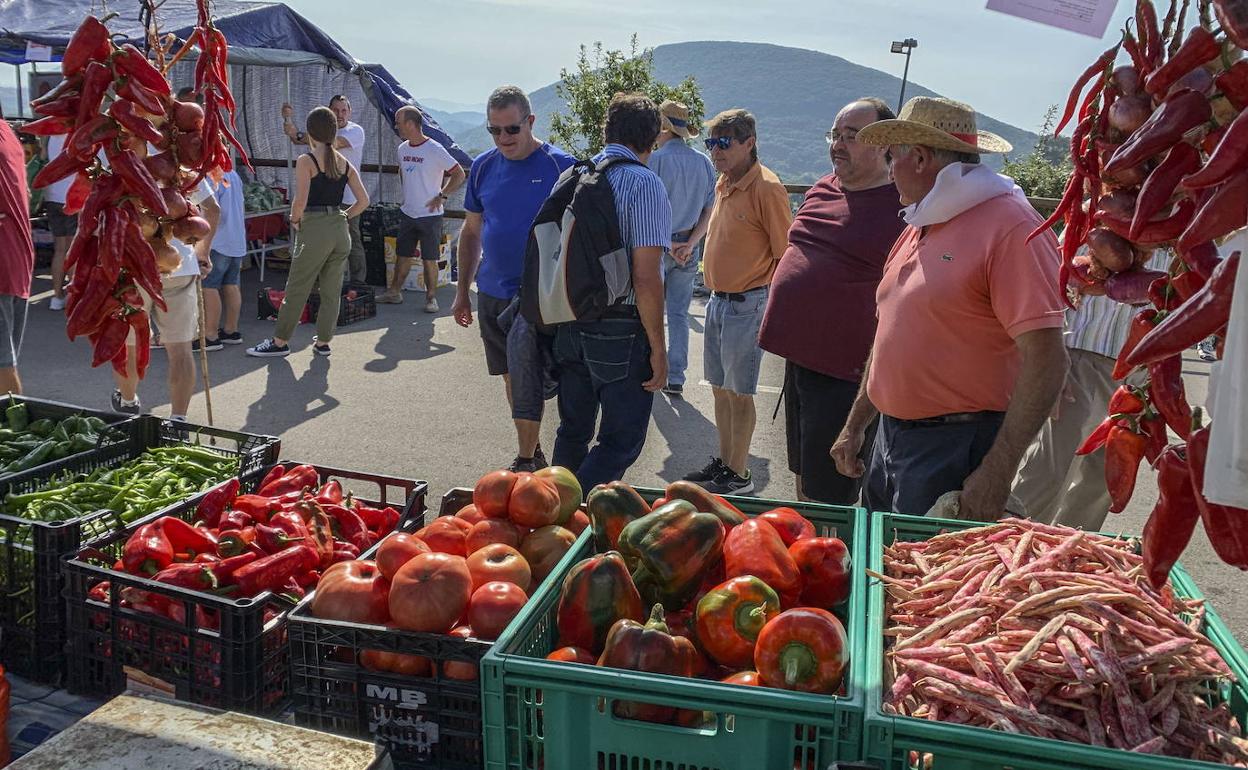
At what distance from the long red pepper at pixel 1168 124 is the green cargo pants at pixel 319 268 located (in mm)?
8162

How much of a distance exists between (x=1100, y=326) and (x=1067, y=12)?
2884 millimetres

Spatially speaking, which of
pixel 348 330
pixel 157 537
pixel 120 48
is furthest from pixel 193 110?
pixel 348 330

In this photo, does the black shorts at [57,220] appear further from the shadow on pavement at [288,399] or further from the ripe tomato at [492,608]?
the ripe tomato at [492,608]

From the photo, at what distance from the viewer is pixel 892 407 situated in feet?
11.3

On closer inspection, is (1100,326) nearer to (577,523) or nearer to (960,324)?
(960,324)

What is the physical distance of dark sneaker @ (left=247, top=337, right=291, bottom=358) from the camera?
899 centimetres

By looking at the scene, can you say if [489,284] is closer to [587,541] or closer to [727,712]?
[587,541]

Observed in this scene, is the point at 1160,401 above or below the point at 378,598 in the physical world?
above

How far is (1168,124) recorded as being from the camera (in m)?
1.67

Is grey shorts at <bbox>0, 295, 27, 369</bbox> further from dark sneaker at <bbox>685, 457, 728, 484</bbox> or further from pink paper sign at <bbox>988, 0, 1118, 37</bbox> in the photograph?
pink paper sign at <bbox>988, 0, 1118, 37</bbox>

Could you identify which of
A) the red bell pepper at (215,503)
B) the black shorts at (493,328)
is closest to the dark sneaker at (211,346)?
the black shorts at (493,328)

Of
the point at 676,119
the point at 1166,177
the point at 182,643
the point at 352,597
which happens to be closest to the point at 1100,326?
the point at 1166,177

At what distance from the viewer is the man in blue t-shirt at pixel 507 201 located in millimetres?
5598

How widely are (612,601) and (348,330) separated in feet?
28.9
